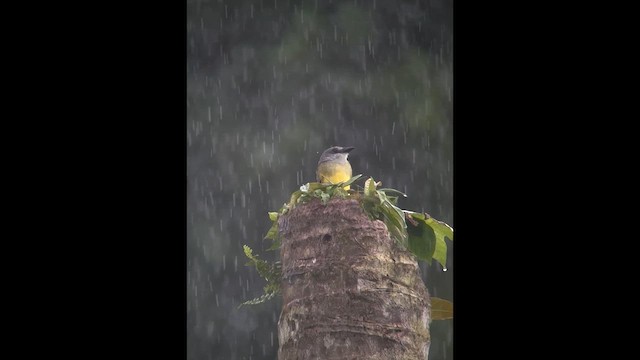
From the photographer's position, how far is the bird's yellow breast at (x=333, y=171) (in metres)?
5.30

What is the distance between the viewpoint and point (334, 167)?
17.6 ft

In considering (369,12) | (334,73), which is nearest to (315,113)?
(334,73)

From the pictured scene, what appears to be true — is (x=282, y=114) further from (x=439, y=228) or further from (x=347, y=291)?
(x=347, y=291)

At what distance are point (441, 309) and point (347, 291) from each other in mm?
1036

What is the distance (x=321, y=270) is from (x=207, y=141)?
253 centimetres

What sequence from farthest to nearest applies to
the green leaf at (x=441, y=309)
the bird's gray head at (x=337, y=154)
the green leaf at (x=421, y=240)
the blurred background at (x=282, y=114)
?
the blurred background at (x=282, y=114) < the bird's gray head at (x=337, y=154) < the green leaf at (x=441, y=309) < the green leaf at (x=421, y=240)

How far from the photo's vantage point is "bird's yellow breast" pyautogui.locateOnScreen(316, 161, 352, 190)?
209 inches

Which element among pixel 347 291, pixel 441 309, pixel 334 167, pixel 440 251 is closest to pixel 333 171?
pixel 334 167

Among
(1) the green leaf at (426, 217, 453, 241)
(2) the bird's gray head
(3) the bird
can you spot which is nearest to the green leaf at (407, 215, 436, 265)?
(1) the green leaf at (426, 217, 453, 241)

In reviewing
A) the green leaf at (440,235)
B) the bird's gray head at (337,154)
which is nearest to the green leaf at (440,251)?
the green leaf at (440,235)

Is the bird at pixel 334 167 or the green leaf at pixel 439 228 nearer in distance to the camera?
the green leaf at pixel 439 228

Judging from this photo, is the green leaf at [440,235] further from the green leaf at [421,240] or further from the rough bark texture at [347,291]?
the rough bark texture at [347,291]

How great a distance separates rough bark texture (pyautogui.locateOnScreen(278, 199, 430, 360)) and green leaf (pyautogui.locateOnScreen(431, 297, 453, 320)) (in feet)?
2.07

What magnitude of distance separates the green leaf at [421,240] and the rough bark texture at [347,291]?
0.13m
